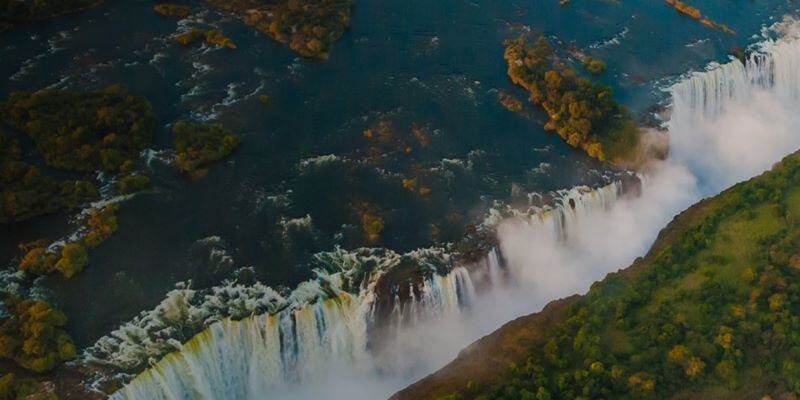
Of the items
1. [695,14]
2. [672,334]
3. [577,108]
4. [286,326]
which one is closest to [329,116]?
[577,108]

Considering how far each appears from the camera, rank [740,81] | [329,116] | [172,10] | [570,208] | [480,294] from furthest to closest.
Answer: [740,81] → [172,10] → [329,116] → [570,208] → [480,294]

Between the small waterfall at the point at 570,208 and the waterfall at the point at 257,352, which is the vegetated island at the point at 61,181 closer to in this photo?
the waterfall at the point at 257,352

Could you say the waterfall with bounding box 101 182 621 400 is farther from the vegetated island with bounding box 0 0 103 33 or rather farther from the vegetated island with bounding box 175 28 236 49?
the vegetated island with bounding box 0 0 103 33

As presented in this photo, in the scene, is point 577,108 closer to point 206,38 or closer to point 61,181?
point 206,38

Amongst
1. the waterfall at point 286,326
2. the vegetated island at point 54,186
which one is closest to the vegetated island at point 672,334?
the waterfall at point 286,326

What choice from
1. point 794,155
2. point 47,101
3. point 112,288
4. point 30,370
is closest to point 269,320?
point 112,288

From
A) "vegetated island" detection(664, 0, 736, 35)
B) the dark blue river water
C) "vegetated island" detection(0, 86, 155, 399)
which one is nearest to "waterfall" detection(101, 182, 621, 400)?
the dark blue river water
